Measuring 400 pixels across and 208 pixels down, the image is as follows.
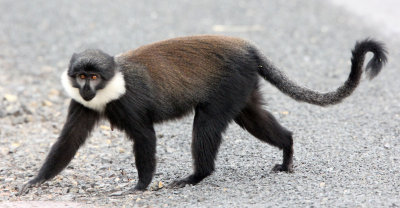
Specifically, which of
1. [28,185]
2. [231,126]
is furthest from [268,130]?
[28,185]

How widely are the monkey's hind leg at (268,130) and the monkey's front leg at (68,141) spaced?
5.87ft

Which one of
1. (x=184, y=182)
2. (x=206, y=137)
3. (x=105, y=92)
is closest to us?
(x=105, y=92)

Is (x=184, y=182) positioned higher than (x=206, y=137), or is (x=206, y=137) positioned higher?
(x=206, y=137)

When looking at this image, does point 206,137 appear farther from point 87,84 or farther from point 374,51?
point 374,51

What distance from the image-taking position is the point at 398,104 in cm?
960

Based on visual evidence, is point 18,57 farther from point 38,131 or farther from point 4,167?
point 4,167

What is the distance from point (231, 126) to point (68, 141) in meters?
2.86

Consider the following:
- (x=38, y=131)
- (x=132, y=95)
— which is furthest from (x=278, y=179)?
(x=38, y=131)

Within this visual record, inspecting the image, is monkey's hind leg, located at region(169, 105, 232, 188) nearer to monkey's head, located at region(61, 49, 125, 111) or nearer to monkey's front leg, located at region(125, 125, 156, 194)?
monkey's front leg, located at region(125, 125, 156, 194)

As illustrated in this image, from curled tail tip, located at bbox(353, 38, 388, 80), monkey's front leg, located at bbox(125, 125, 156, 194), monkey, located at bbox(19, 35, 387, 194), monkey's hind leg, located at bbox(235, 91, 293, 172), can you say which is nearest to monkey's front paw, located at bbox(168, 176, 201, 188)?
monkey, located at bbox(19, 35, 387, 194)

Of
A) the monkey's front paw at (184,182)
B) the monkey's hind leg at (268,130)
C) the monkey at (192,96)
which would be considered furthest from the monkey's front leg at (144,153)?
the monkey's hind leg at (268,130)

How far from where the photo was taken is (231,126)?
8.99m

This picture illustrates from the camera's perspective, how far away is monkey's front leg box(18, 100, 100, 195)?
685cm

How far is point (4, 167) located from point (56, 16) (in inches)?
380
